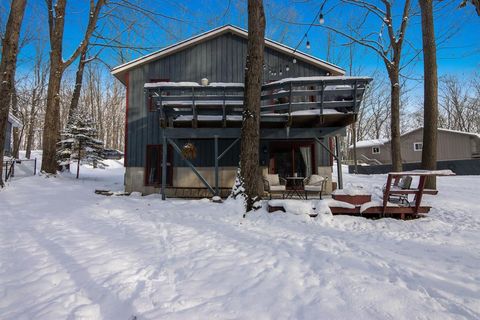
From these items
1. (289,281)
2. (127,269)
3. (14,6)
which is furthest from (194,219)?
(14,6)

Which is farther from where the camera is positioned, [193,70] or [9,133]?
[9,133]

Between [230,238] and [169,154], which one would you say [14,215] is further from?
[169,154]

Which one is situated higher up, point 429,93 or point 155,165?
point 429,93

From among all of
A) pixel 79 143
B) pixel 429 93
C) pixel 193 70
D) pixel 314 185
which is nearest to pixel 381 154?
pixel 429 93

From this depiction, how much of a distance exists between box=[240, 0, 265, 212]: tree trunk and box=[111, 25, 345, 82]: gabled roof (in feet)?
14.2

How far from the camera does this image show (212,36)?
38.2 ft

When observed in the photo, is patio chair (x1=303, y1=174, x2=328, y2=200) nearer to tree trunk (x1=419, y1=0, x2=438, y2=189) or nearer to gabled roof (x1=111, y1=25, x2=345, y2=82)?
tree trunk (x1=419, y1=0, x2=438, y2=189)

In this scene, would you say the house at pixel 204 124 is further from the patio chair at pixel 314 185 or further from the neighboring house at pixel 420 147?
the neighboring house at pixel 420 147

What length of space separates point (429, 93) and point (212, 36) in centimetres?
827

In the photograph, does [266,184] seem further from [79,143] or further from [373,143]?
[373,143]

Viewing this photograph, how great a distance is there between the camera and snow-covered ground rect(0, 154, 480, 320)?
235 cm

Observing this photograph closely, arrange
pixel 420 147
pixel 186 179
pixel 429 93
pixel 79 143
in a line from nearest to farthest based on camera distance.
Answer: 1. pixel 429 93
2. pixel 186 179
3. pixel 79 143
4. pixel 420 147

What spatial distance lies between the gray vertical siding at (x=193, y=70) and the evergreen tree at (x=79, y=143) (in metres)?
5.01

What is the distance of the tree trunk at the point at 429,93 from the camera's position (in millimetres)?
8625
